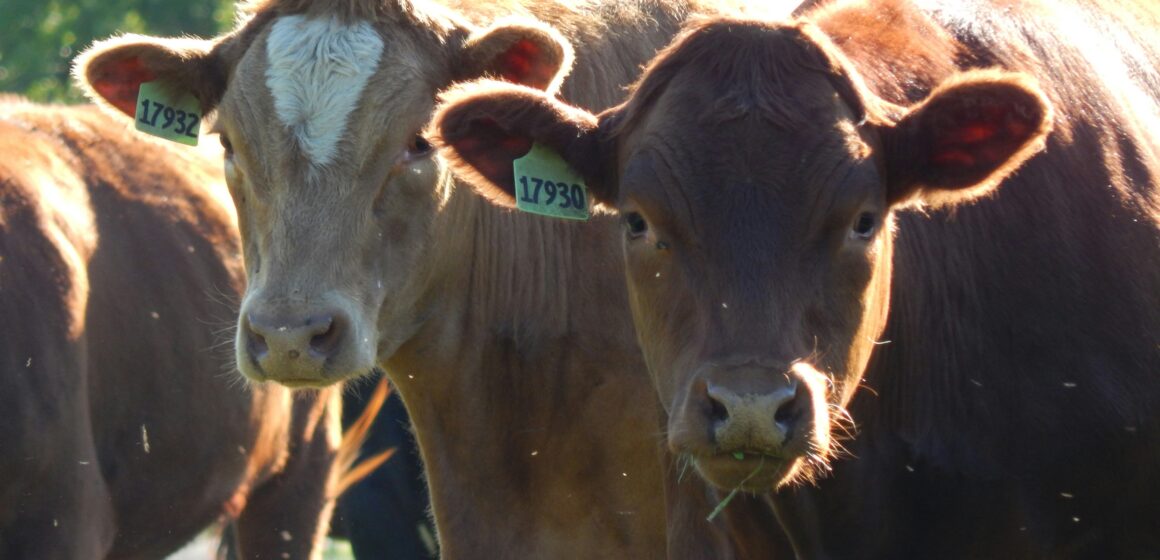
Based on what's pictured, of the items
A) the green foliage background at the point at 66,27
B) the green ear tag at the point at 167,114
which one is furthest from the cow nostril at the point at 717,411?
the green foliage background at the point at 66,27

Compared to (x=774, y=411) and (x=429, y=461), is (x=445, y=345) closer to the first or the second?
(x=429, y=461)

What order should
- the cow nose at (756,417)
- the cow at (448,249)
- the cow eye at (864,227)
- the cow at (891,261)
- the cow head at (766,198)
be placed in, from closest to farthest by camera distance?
the cow nose at (756,417)
the cow head at (766,198)
the cow at (891,261)
the cow eye at (864,227)
the cow at (448,249)

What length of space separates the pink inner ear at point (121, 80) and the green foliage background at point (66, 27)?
473 inches

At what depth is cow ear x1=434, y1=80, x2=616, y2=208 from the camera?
14.2 feet

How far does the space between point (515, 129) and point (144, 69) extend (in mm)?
1954

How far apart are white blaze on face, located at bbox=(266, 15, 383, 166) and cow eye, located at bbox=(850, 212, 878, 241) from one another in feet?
5.60

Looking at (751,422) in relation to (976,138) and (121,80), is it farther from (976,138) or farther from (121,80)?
(121,80)

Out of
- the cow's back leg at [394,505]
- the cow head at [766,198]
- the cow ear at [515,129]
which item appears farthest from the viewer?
the cow's back leg at [394,505]

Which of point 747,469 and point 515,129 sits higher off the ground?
point 515,129

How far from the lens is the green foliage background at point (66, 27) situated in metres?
17.8

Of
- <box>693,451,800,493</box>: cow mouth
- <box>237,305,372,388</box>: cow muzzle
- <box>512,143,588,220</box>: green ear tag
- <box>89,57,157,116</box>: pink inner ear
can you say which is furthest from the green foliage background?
<box>693,451,800,493</box>: cow mouth

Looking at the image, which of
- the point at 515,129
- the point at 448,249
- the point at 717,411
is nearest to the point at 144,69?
the point at 448,249

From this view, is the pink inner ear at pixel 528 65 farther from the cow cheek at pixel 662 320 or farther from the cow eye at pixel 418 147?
the cow cheek at pixel 662 320

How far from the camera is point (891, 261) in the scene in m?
4.33
